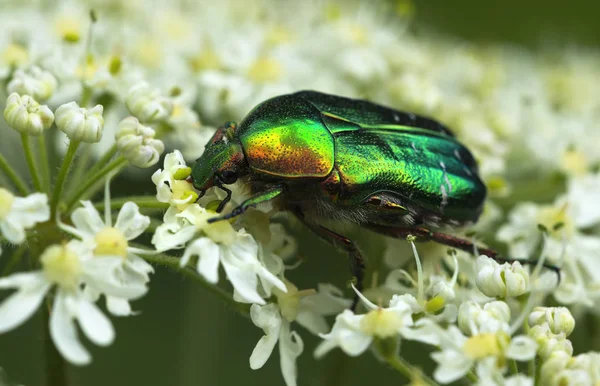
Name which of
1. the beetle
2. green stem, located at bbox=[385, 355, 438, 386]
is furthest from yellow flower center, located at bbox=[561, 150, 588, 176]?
green stem, located at bbox=[385, 355, 438, 386]

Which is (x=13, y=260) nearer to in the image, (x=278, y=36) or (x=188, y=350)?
(x=188, y=350)

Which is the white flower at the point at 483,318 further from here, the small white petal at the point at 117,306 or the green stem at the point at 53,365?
the green stem at the point at 53,365

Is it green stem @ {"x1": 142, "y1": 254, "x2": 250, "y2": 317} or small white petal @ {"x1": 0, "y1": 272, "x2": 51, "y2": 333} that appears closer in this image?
small white petal @ {"x1": 0, "y1": 272, "x2": 51, "y2": 333}

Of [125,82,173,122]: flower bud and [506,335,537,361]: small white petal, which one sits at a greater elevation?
[125,82,173,122]: flower bud

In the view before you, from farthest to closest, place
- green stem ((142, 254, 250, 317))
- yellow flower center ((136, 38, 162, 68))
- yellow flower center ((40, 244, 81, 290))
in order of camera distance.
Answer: yellow flower center ((136, 38, 162, 68)), green stem ((142, 254, 250, 317)), yellow flower center ((40, 244, 81, 290))

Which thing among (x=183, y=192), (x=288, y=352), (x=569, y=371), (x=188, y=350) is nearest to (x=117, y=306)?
(x=183, y=192)

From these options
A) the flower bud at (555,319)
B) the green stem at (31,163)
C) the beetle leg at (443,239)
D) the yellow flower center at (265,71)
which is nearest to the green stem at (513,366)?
the flower bud at (555,319)

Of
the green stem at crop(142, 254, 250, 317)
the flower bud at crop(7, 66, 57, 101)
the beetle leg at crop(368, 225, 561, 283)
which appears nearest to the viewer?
the green stem at crop(142, 254, 250, 317)

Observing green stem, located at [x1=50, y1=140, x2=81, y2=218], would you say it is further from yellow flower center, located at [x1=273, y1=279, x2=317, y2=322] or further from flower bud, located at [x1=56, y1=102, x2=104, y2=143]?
yellow flower center, located at [x1=273, y1=279, x2=317, y2=322]
